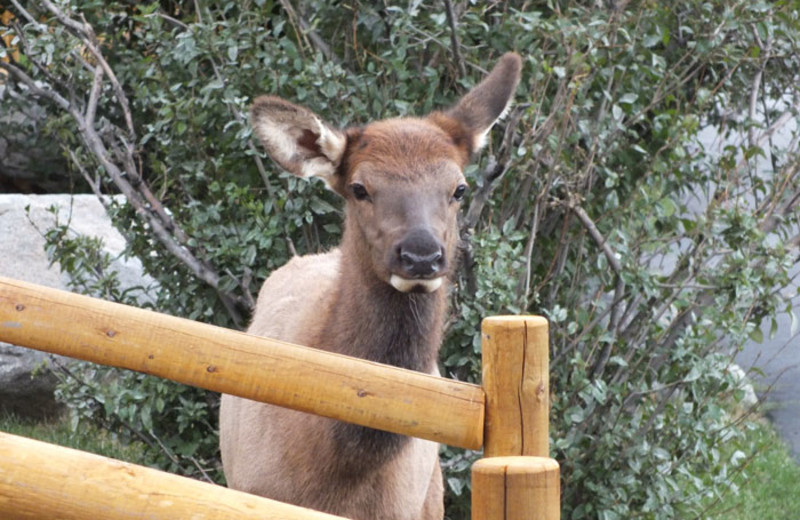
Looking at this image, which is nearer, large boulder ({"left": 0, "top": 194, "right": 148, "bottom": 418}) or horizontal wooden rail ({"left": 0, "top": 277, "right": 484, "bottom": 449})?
horizontal wooden rail ({"left": 0, "top": 277, "right": 484, "bottom": 449})

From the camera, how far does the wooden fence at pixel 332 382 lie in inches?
107

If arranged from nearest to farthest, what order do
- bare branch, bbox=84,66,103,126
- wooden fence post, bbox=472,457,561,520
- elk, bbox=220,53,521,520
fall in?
wooden fence post, bbox=472,457,561,520 → elk, bbox=220,53,521,520 → bare branch, bbox=84,66,103,126

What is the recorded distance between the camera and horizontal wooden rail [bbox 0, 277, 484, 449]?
282cm

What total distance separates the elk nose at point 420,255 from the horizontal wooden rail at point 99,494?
1.55 m

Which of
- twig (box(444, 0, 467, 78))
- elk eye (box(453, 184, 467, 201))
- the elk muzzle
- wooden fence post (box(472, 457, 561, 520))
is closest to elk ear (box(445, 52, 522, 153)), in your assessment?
elk eye (box(453, 184, 467, 201))

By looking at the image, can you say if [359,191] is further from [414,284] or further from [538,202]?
[538,202]

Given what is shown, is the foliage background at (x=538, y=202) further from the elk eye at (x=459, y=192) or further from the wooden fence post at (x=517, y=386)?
the wooden fence post at (x=517, y=386)

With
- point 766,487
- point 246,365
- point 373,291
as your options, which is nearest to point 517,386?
point 246,365

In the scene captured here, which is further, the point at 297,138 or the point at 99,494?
the point at 297,138

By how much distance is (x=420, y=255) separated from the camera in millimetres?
3934

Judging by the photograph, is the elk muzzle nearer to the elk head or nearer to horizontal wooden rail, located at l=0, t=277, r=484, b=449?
the elk head

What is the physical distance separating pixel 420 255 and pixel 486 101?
102cm

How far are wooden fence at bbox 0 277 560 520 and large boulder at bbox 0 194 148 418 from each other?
4478 millimetres

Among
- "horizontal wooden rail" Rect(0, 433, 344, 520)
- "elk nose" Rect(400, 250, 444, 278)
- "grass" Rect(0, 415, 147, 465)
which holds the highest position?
"horizontal wooden rail" Rect(0, 433, 344, 520)
